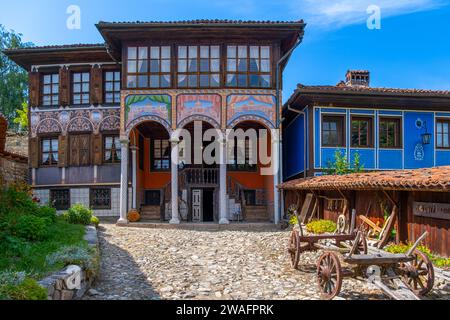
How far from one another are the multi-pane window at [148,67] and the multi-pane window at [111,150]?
341 cm

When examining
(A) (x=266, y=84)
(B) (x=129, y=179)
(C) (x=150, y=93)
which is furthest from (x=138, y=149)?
(A) (x=266, y=84)

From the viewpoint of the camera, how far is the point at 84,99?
18.6 meters

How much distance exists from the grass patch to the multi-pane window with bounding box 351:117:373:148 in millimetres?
11699

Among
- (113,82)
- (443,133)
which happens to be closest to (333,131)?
(443,133)

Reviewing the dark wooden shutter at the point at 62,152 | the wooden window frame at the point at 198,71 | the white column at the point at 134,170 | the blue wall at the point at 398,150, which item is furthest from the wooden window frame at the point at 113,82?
the blue wall at the point at 398,150

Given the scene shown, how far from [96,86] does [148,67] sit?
3.59 metres

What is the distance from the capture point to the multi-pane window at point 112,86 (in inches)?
727

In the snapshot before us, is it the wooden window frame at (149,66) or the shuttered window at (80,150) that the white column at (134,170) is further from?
the wooden window frame at (149,66)

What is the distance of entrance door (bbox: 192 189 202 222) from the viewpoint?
17844 millimetres

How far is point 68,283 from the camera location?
607 centimetres

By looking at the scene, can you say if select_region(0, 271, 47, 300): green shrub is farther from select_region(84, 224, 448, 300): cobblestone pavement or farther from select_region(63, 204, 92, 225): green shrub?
select_region(63, 204, 92, 225): green shrub

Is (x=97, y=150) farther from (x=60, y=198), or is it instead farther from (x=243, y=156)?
(x=243, y=156)

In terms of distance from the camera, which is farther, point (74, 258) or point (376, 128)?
point (376, 128)

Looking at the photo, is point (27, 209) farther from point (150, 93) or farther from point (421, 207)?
point (421, 207)
